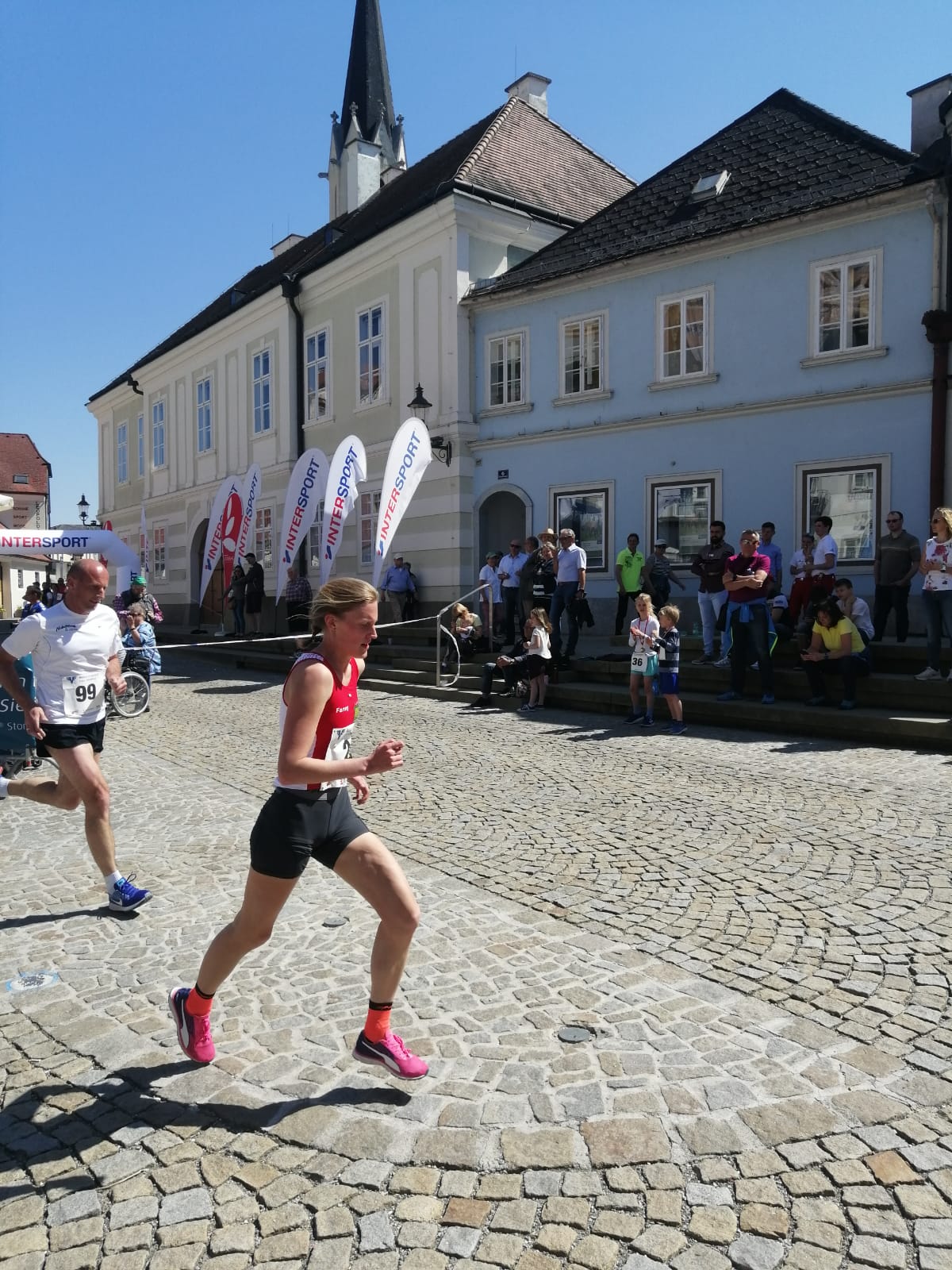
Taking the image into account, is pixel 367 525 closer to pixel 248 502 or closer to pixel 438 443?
pixel 248 502

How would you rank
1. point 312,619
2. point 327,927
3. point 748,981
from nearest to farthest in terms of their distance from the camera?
point 312,619 → point 748,981 → point 327,927

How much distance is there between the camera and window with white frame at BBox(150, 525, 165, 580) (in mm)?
34031

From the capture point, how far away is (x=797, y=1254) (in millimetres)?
2500

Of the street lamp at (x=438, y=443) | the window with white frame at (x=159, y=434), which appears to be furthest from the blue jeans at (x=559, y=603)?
the window with white frame at (x=159, y=434)

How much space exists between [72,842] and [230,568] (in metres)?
14.2

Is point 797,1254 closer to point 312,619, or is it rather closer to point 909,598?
point 312,619

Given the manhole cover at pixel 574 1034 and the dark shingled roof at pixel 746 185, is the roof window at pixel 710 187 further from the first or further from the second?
the manhole cover at pixel 574 1034

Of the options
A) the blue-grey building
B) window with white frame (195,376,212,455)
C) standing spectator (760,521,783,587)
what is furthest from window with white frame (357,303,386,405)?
standing spectator (760,521,783,587)

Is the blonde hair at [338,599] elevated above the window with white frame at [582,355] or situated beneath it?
situated beneath

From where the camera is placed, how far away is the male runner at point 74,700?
5148 millimetres

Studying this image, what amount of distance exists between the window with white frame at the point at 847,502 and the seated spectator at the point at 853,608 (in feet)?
11.3

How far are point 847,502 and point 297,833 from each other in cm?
1382

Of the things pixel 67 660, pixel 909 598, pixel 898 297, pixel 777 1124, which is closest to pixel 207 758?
pixel 67 660

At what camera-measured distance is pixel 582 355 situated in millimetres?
18750
